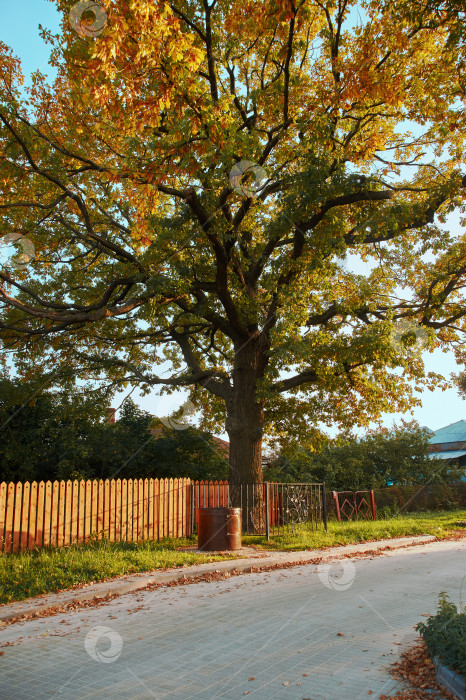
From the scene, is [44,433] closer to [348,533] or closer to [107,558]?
[107,558]

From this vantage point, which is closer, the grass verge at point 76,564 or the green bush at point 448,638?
the green bush at point 448,638

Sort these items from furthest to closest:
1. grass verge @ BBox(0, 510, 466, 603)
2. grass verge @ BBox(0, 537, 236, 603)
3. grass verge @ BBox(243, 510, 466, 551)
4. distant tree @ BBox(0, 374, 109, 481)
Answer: distant tree @ BBox(0, 374, 109, 481)
grass verge @ BBox(243, 510, 466, 551)
grass verge @ BBox(0, 510, 466, 603)
grass verge @ BBox(0, 537, 236, 603)

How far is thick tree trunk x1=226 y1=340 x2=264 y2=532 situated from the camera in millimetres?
16266

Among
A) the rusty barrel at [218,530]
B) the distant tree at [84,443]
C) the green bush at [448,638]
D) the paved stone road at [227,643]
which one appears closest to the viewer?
the green bush at [448,638]

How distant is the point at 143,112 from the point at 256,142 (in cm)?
585

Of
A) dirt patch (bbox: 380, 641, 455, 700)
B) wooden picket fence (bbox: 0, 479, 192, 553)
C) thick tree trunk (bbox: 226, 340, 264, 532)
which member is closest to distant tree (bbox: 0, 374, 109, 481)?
wooden picket fence (bbox: 0, 479, 192, 553)

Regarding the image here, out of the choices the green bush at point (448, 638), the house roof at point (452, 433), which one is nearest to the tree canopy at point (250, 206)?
the green bush at point (448, 638)

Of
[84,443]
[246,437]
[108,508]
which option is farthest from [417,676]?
[84,443]

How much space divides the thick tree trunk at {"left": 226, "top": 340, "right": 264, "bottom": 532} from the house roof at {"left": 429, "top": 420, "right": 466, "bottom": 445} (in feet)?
110

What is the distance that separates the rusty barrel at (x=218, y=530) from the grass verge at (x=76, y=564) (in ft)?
→ 2.56

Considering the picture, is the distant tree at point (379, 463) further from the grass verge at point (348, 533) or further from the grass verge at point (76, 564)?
the grass verge at point (76, 564)

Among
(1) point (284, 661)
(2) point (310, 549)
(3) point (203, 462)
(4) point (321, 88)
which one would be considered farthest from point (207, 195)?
(3) point (203, 462)

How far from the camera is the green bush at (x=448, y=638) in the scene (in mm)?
4285

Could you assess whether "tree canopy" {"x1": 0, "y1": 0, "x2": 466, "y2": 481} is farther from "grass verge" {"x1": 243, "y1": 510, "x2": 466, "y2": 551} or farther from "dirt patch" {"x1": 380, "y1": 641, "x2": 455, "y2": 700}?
"dirt patch" {"x1": 380, "y1": 641, "x2": 455, "y2": 700}
